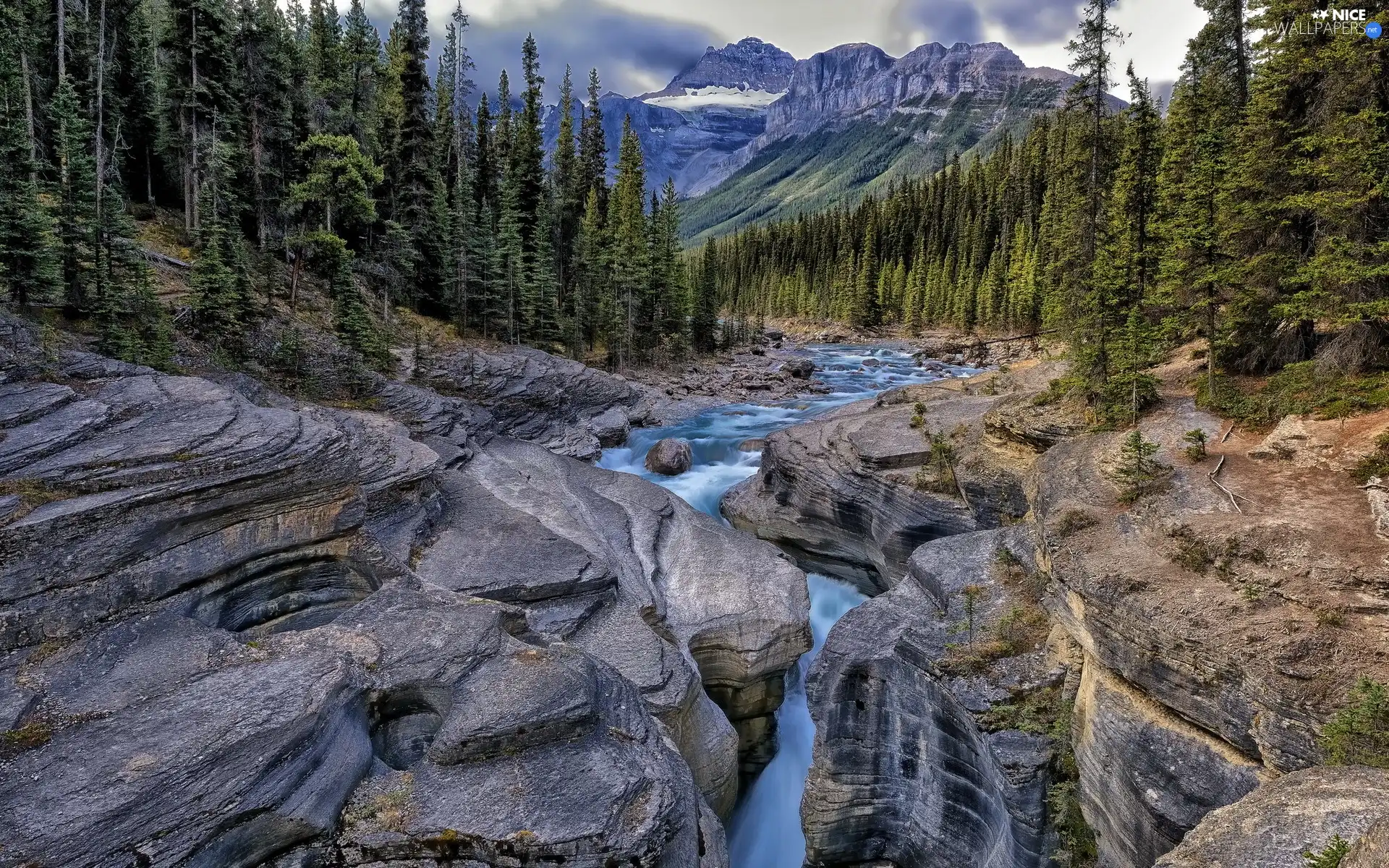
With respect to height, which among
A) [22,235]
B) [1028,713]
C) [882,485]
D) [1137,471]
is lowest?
[1028,713]

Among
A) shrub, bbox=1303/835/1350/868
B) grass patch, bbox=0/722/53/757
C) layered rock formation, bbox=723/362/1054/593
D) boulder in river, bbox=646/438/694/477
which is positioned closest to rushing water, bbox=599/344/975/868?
boulder in river, bbox=646/438/694/477

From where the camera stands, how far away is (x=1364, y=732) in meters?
6.45

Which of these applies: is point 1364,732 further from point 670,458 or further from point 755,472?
point 670,458

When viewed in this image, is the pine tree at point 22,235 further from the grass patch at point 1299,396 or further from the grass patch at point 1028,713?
the grass patch at point 1299,396

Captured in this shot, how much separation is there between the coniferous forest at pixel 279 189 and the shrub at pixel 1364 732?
24.0 m

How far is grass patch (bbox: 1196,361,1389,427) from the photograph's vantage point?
37.2 feet

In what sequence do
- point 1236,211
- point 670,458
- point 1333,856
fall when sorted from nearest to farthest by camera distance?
point 1333,856
point 1236,211
point 670,458

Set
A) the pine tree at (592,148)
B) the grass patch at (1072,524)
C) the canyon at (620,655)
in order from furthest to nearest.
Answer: the pine tree at (592,148), the grass patch at (1072,524), the canyon at (620,655)

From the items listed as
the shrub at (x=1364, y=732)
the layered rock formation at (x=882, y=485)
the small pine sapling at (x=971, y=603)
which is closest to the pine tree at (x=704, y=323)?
the layered rock formation at (x=882, y=485)

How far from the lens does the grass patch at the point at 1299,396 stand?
1133cm

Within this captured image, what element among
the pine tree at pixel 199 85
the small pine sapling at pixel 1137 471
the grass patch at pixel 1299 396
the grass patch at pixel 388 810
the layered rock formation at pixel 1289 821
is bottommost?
the grass patch at pixel 388 810

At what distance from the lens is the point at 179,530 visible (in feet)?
33.0

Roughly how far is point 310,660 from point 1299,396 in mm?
18033

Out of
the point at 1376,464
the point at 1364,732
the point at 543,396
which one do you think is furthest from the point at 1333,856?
the point at 543,396
